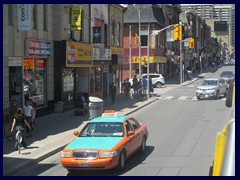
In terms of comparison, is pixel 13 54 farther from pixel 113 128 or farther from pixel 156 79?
pixel 156 79

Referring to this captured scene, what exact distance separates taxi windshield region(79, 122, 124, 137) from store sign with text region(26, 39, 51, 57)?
32.3ft

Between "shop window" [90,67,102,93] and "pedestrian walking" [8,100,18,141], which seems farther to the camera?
"shop window" [90,67,102,93]

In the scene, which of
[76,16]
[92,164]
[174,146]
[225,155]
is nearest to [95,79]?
[76,16]

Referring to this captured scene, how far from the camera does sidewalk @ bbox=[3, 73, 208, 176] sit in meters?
14.2

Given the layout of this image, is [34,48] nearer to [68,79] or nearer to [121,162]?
[68,79]

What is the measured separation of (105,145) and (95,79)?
22146 millimetres

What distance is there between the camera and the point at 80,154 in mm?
12516

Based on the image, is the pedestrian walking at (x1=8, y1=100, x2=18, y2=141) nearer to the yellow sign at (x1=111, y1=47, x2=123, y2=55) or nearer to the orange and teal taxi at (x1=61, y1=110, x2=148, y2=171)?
the orange and teal taxi at (x1=61, y1=110, x2=148, y2=171)

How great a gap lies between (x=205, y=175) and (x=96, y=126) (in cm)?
380

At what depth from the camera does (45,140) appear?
18188 mm

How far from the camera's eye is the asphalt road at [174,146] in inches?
515

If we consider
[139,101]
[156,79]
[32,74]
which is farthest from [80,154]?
[156,79]

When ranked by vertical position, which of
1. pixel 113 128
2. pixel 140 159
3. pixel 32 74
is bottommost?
pixel 140 159

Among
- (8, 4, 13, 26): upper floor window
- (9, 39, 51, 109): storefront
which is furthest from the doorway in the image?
(8, 4, 13, 26): upper floor window
